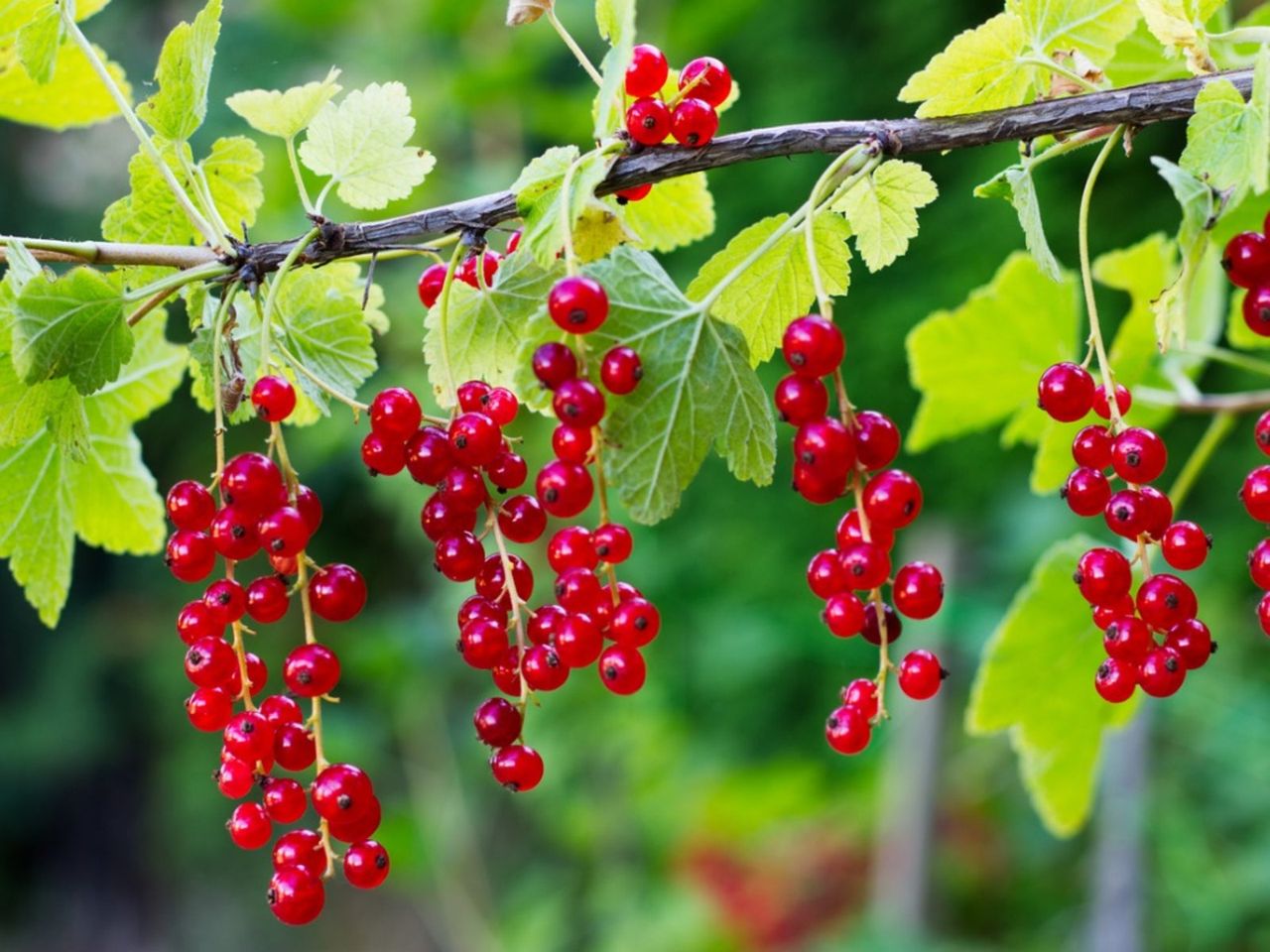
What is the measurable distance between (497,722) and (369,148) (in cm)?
→ 23

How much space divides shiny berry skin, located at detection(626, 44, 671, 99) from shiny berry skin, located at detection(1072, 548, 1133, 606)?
0.72 feet

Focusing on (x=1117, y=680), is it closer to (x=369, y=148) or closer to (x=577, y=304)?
(x=577, y=304)

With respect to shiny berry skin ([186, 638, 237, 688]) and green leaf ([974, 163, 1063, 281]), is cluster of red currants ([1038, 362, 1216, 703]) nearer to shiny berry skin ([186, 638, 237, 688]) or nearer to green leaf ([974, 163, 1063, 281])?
green leaf ([974, 163, 1063, 281])

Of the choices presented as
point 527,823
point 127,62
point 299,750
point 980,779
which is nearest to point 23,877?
point 527,823

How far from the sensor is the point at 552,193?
389mm

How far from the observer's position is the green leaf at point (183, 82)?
17.6 inches

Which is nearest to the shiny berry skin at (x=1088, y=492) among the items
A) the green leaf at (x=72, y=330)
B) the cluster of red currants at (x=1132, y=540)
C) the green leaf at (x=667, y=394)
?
the cluster of red currants at (x=1132, y=540)

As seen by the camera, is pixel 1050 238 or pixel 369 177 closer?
pixel 369 177

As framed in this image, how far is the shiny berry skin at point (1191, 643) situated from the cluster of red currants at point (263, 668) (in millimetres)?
268

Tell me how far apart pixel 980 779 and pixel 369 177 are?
209 cm

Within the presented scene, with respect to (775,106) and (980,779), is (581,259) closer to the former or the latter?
(775,106)

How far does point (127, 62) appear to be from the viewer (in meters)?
3.68

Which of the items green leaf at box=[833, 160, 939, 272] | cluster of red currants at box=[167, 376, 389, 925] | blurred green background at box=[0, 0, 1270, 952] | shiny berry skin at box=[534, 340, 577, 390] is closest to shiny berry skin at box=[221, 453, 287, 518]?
cluster of red currants at box=[167, 376, 389, 925]

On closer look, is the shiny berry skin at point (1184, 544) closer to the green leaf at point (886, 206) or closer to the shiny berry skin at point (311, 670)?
the green leaf at point (886, 206)
